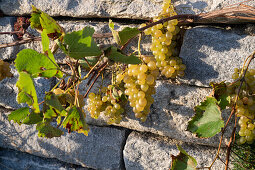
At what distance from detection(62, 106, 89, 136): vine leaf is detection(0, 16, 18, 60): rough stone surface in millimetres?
954

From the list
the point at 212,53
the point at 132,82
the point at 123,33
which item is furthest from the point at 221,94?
the point at 123,33

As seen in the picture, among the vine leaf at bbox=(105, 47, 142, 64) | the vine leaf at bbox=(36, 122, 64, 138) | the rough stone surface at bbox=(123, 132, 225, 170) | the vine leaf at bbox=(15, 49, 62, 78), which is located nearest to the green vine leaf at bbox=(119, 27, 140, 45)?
the vine leaf at bbox=(105, 47, 142, 64)

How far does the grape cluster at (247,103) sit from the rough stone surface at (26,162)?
1.18 metres

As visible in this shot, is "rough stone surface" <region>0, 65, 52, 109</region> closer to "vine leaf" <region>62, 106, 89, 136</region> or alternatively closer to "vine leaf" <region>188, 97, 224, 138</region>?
"vine leaf" <region>62, 106, 89, 136</region>

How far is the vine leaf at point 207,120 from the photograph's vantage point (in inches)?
39.8

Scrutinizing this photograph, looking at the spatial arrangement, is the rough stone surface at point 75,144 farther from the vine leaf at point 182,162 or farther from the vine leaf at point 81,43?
the vine leaf at point 81,43

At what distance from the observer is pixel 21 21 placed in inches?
66.2

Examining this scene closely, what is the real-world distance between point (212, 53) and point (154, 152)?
648 mm

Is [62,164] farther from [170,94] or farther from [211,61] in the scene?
[211,61]

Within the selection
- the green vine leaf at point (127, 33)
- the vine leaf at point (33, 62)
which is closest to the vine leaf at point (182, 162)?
the green vine leaf at point (127, 33)

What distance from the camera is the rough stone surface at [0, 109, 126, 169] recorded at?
1.59 m

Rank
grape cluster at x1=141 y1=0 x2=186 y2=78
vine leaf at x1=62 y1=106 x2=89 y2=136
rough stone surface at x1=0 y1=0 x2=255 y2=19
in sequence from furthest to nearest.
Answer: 1. rough stone surface at x1=0 y1=0 x2=255 y2=19
2. grape cluster at x1=141 y1=0 x2=186 y2=78
3. vine leaf at x1=62 y1=106 x2=89 y2=136

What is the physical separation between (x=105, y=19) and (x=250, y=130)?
3.21 feet

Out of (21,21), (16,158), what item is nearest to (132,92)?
(21,21)
